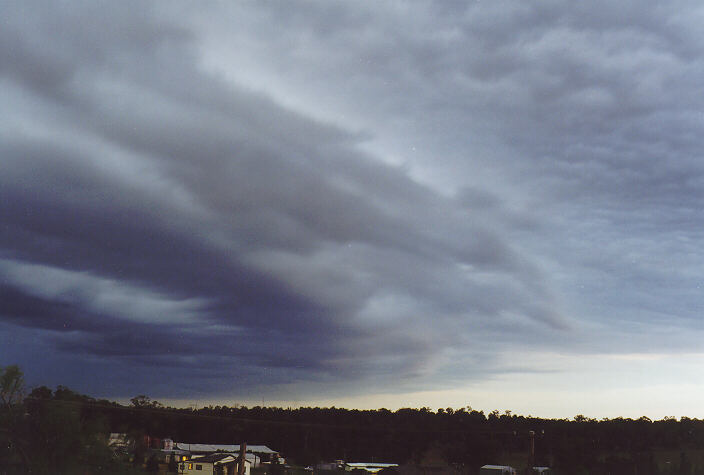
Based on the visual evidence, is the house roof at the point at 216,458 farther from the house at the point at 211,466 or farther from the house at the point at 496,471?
the house at the point at 496,471

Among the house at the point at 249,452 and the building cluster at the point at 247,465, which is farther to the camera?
the house at the point at 249,452

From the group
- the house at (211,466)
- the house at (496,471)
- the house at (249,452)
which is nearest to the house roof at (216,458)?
the house at (211,466)

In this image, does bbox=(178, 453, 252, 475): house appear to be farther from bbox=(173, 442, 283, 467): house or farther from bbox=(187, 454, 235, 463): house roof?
bbox=(173, 442, 283, 467): house

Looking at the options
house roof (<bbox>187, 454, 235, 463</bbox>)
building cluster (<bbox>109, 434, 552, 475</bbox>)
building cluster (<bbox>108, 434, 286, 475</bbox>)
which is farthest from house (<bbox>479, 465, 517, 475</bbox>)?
house roof (<bbox>187, 454, 235, 463</bbox>)

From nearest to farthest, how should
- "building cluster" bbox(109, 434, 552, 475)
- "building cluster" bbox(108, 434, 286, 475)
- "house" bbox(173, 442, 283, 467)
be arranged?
"building cluster" bbox(108, 434, 286, 475), "building cluster" bbox(109, 434, 552, 475), "house" bbox(173, 442, 283, 467)

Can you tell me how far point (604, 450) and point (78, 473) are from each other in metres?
111

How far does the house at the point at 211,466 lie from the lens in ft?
328

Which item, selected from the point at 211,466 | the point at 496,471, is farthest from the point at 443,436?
the point at 211,466

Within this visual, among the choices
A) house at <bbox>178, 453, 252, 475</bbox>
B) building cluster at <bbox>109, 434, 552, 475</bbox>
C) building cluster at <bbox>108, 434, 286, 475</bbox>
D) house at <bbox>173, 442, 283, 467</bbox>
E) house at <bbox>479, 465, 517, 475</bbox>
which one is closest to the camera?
building cluster at <bbox>108, 434, 286, 475</bbox>

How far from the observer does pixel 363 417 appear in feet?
504

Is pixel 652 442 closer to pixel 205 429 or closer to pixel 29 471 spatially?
pixel 205 429

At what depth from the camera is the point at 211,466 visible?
103250 millimetres

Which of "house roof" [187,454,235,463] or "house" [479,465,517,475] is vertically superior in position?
"house roof" [187,454,235,463]

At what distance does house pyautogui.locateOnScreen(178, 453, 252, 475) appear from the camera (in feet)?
328
